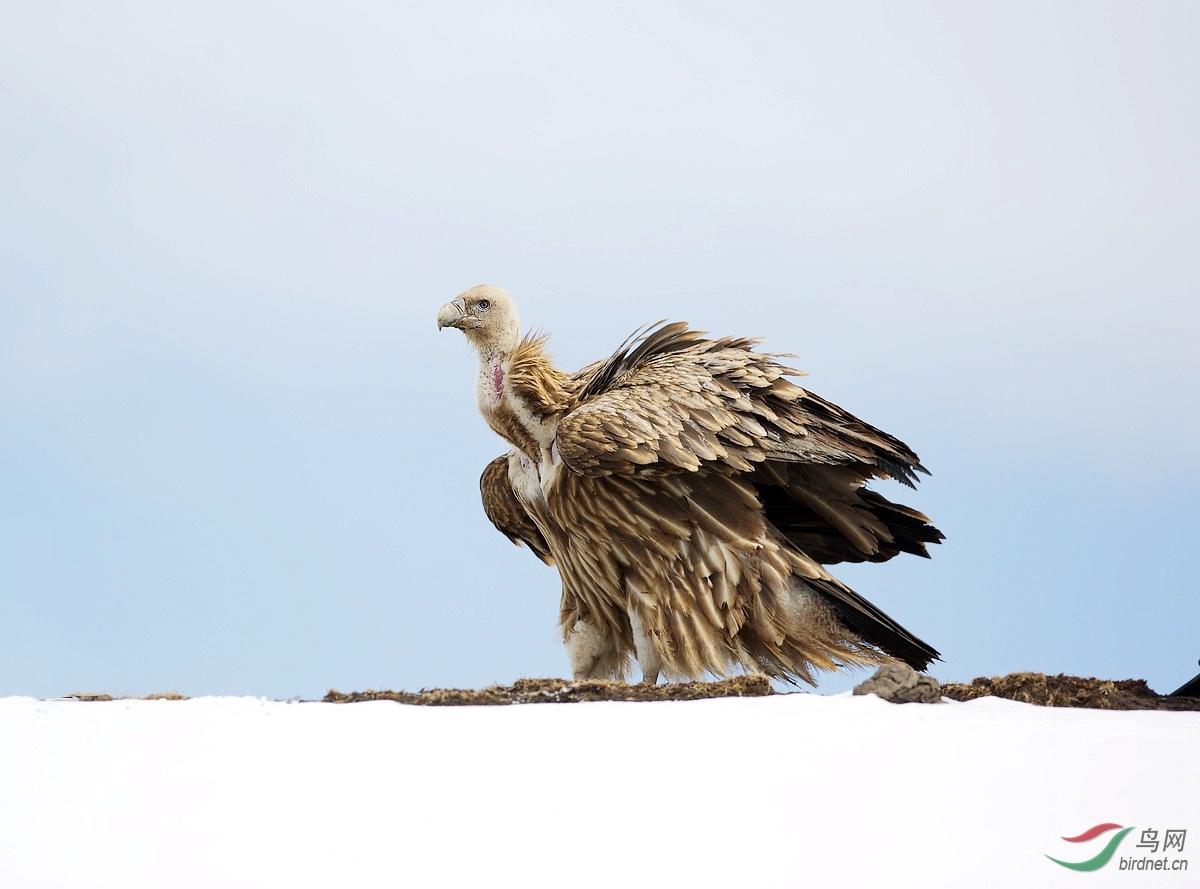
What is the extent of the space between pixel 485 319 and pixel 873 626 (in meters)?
3.84

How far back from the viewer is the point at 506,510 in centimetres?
1086

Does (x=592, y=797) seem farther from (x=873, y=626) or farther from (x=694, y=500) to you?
(x=873, y=626)

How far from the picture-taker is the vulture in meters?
9.26

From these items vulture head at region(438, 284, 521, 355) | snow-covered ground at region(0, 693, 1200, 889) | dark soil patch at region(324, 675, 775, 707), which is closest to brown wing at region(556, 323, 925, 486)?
vulture head at region(438, 284, 521, 355)

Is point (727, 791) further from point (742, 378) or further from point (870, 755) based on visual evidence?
point (742, 378)

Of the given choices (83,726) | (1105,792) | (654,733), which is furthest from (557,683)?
(1105,792)

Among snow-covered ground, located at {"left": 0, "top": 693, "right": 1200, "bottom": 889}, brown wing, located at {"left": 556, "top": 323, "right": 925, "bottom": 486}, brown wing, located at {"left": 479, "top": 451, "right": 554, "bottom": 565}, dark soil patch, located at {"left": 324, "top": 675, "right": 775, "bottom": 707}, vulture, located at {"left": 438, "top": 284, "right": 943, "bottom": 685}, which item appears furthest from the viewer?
brown wing, located at {"left": 479, "top": 451, "right": 554, "bottom": 565}

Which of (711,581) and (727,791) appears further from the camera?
(711,581)

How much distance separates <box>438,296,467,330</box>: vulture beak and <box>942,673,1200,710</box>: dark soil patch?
15.0 ft

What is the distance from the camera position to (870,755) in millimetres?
6277

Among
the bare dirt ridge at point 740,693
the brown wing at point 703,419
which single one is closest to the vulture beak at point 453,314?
the brown wing at point 703,419

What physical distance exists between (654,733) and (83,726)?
3.14m

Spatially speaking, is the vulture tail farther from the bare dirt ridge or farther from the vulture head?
the vulture head

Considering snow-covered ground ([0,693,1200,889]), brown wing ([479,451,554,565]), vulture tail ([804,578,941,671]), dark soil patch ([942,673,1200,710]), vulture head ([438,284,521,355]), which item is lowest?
snow-covered ground ([0,693,1200,889])
